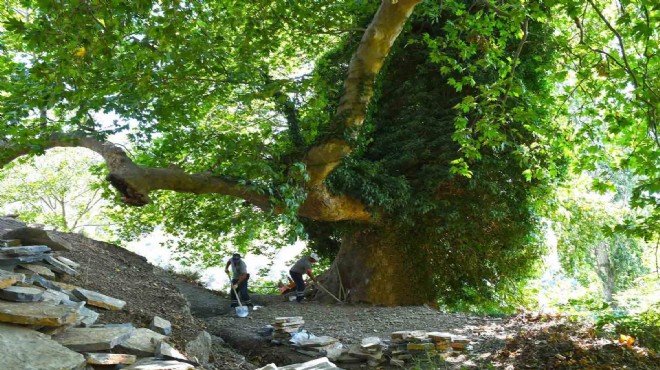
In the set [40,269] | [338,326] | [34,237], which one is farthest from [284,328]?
[34,237]

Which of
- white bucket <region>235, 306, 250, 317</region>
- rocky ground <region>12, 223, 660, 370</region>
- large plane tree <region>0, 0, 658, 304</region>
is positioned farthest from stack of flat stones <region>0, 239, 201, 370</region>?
white bucket <region>235, 306, 250, 317</region>

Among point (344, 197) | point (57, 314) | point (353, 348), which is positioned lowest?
point (353, 348)

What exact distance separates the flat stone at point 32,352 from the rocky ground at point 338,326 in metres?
1.56

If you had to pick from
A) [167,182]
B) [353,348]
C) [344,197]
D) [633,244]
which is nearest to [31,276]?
[167,182]

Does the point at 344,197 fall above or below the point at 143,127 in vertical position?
below

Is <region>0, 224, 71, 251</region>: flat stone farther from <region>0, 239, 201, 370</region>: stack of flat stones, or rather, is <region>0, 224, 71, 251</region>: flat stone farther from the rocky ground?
<region>0, 239, 201, 370</region>: stack of flat stones

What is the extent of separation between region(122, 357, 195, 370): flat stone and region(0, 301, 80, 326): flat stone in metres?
0.71

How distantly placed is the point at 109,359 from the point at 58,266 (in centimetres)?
306

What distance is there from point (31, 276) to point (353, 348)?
4.41 m

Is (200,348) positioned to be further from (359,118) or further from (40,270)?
(359,118)

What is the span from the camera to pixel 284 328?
8445 mm

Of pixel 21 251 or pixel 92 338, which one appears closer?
pixel 92 338

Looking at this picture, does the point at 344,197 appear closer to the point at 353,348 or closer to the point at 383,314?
the point at 383,314

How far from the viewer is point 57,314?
171 inches
